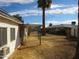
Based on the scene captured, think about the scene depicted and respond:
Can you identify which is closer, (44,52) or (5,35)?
(5,35)

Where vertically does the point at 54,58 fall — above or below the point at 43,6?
below

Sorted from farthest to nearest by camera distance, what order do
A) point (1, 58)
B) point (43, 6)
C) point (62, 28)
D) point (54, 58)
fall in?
point (62, 28) → point (43, 6) → point (54, 58) → point (1, 58)

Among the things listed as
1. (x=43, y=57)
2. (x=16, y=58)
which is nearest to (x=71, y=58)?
(x=43, y=57)

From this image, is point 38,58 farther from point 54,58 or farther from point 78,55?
point 78,55

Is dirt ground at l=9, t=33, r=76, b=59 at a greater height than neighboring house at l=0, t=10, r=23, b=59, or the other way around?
neighboring house at l=0, t=10, r=23, b=59

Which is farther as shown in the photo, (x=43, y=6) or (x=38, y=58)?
(x=43, y=6)

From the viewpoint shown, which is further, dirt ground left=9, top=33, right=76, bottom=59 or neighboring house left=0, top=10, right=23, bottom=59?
dirt ground left=9, top=33, right=76, bottom=59

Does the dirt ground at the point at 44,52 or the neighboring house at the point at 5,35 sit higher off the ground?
the neighboring house at the point at 5,35

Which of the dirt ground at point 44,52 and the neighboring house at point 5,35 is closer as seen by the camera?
the neighboring house at point 5,35

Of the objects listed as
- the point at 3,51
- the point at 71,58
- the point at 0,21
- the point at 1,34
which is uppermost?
the point at 0,21

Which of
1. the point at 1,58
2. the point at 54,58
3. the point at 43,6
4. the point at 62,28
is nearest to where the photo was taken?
the point at 1,58

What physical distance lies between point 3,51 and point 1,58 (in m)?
0.73

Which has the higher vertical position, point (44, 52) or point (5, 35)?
point (5, 35)

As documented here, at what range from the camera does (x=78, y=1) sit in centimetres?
1435
